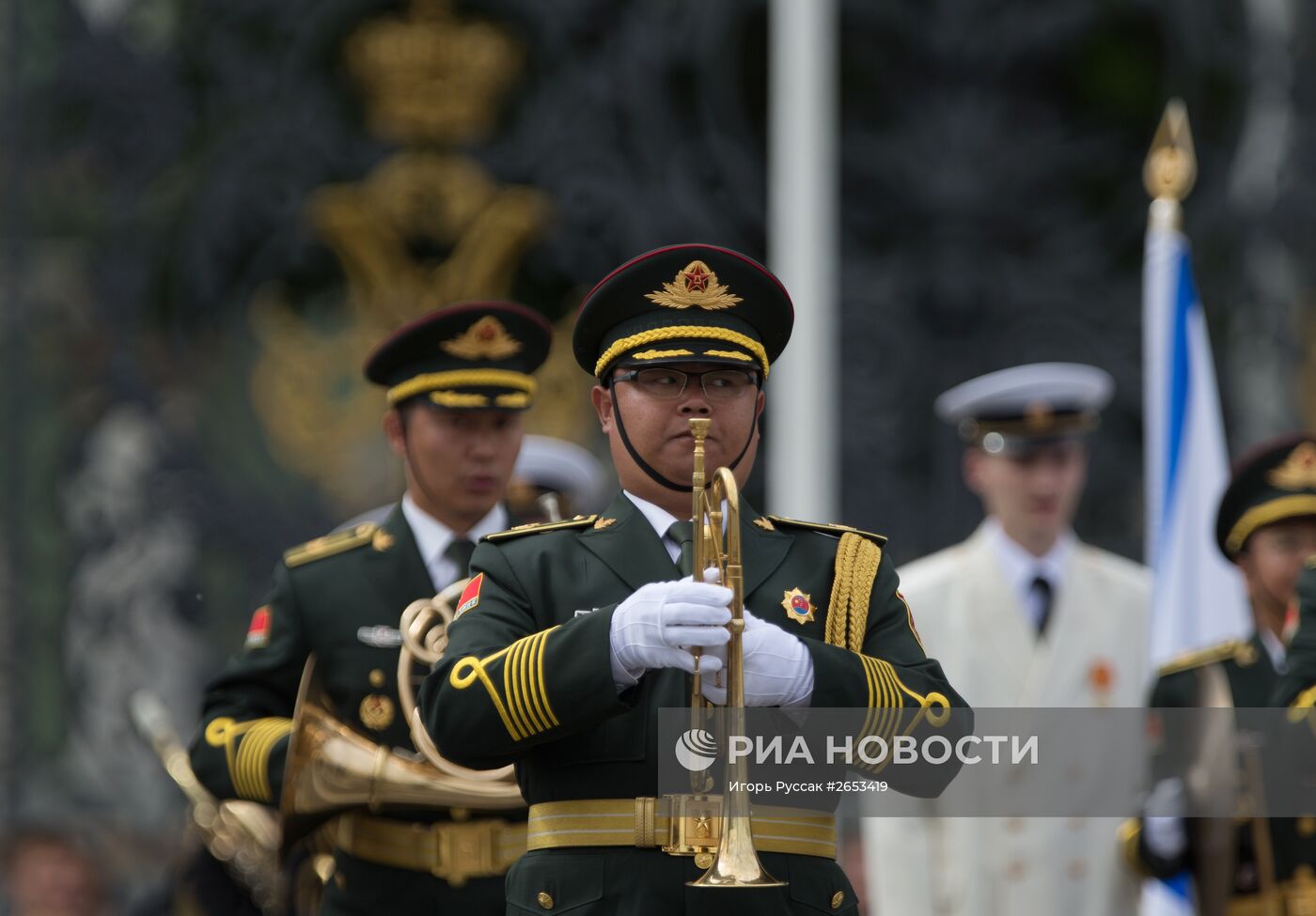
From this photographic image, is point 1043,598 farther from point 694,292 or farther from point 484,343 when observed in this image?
point 694,292

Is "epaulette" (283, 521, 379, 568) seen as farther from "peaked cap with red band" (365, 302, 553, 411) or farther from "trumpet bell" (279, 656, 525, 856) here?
"trumpet bell" (279, 656, 525, 856)

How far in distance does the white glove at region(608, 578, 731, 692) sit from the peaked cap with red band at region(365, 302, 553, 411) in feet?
7.47

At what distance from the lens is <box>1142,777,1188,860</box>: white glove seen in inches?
279

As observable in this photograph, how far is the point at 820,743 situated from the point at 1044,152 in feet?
24.8

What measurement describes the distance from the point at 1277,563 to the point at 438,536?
2266 millimetres

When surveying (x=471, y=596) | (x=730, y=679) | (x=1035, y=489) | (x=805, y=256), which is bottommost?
(x=730, y=679)

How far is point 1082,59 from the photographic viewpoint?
12.2m

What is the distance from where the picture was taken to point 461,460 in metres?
6.40

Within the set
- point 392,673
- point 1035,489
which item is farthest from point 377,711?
point 1035,489

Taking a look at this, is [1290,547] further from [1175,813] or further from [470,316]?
[470,316]

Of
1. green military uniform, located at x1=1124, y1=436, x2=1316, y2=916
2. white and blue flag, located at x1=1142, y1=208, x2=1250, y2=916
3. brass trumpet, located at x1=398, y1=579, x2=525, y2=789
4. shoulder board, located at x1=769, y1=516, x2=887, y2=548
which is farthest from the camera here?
white and blue flag, located at x1=1142, y1=208, x2=1250, y2=916

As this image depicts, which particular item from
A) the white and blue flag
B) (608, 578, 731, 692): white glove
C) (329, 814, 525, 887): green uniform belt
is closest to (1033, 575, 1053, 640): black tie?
the white and blue flag

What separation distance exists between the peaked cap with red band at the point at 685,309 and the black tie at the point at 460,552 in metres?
1.71

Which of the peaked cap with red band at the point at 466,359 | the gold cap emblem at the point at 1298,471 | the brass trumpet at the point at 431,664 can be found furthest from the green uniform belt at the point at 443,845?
the gold cap emblem at the point at 1298,471
